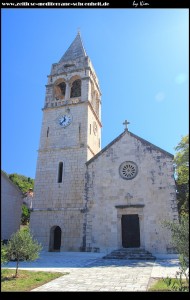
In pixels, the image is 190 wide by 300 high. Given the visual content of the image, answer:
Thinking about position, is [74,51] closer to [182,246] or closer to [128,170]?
[128,170]

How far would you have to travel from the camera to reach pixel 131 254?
15.8 m

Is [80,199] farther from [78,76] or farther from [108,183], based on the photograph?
[78,76]

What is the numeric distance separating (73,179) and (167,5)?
711 inches

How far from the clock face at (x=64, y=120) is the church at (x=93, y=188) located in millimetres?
102

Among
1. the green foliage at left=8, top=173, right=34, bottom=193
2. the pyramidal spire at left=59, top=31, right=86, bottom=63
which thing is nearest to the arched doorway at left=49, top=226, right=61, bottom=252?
the pyramidal spire at left=59, top=31, right=86, bottom=63

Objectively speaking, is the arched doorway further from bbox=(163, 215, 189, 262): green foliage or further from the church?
bbox=(163, 215, 189, 262): green foliage

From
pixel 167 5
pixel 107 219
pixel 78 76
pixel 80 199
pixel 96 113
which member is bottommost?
pixel 107 219

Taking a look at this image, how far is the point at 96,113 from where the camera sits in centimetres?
2648

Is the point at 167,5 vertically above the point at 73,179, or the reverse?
the point at 167,5

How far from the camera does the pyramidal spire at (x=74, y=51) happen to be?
2678cm

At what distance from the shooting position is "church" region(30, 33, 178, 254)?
57.5 feet

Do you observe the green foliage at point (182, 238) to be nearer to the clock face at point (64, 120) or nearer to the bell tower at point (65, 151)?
the bell tower at point (65, 151)

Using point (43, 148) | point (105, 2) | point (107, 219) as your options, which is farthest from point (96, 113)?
point (105, 2)
